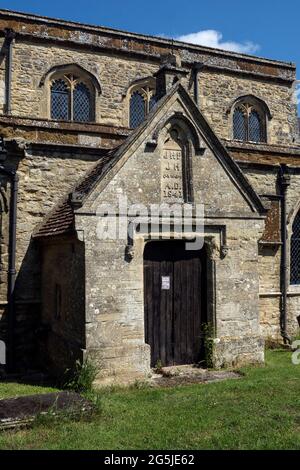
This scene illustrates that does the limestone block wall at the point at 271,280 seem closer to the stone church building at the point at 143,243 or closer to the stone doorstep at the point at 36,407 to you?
the stone church building at the point at 143,243

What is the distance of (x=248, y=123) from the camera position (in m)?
20.2

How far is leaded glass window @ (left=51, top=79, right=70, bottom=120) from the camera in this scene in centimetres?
1677

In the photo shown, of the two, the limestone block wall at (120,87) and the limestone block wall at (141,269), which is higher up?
the limestone block wall at (120,87)

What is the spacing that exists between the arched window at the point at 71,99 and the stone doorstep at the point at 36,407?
11793 millimetres

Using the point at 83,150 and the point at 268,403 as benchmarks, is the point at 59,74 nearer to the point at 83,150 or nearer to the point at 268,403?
the point at 83,150

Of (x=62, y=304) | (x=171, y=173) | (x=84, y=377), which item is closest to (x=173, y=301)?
(x=62, y=304)

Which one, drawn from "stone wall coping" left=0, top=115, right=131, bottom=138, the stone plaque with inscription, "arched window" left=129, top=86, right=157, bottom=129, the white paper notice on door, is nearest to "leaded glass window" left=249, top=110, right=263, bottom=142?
"arched window" left=129, top=86, right=157, bottom=129

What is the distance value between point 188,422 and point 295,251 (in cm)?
928

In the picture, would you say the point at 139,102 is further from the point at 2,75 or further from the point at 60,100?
the point at 2,75

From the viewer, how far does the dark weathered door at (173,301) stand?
32.3 feet

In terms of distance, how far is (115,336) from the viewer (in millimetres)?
8977

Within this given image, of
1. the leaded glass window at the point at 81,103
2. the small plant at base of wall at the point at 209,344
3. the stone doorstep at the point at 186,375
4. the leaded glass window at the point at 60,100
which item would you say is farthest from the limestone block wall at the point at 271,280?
the leaded glass window at the point at 60,100

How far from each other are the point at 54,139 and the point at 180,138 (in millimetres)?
3303
